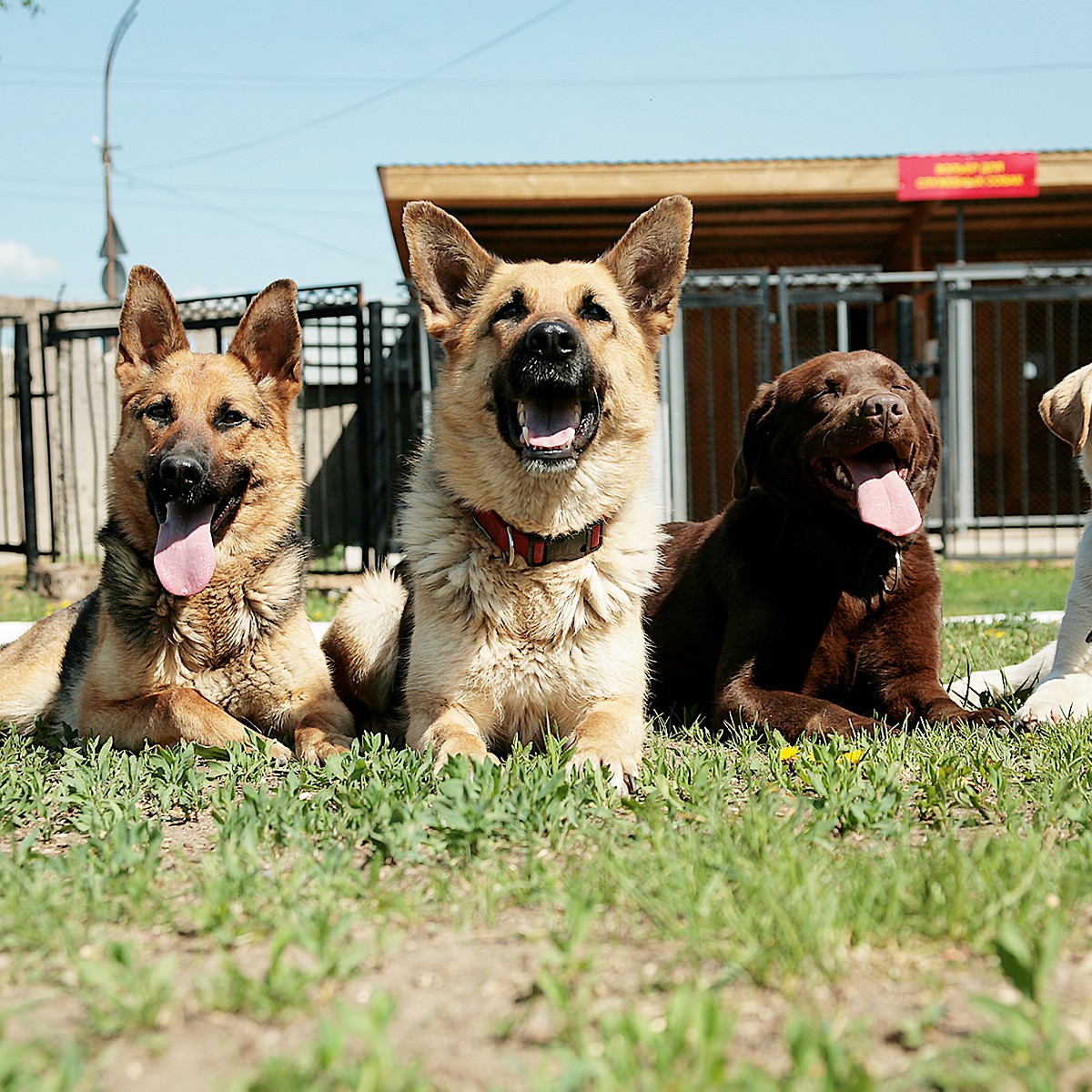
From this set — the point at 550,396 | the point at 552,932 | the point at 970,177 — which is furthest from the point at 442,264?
the point at 970,177

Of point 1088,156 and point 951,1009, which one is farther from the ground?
point 1088,156

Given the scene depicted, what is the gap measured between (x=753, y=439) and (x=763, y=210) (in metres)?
9.68

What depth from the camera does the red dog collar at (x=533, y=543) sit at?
150 inches

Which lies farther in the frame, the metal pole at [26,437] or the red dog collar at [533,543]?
the metal pole at [26,437]

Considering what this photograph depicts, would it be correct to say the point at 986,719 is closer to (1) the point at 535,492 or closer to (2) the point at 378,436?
(1) the point at 535,492

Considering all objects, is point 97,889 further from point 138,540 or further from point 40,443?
point 40,443

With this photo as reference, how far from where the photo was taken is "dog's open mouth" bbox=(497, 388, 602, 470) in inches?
146

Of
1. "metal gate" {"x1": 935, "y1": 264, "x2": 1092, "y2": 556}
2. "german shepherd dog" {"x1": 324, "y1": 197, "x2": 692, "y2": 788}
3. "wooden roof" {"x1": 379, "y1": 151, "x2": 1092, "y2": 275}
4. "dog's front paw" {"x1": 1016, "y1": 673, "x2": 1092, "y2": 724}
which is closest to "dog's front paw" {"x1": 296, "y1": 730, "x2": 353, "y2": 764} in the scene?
"german shepherd dog" {"x1": 324, "y1": 197, "x2": 692, "y2": 788}

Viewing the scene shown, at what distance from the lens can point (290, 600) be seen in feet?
14.1

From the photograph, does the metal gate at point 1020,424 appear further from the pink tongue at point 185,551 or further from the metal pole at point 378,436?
the pink tongue at point 185,551

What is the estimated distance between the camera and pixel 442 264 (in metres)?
4.10

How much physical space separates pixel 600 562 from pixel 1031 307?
13.7 metres

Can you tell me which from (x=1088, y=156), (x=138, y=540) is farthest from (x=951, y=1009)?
(x=1088, y=156)

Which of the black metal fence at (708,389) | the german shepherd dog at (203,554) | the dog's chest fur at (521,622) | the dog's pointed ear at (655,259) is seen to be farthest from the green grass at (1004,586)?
the german shepherd dog at (203,554)
